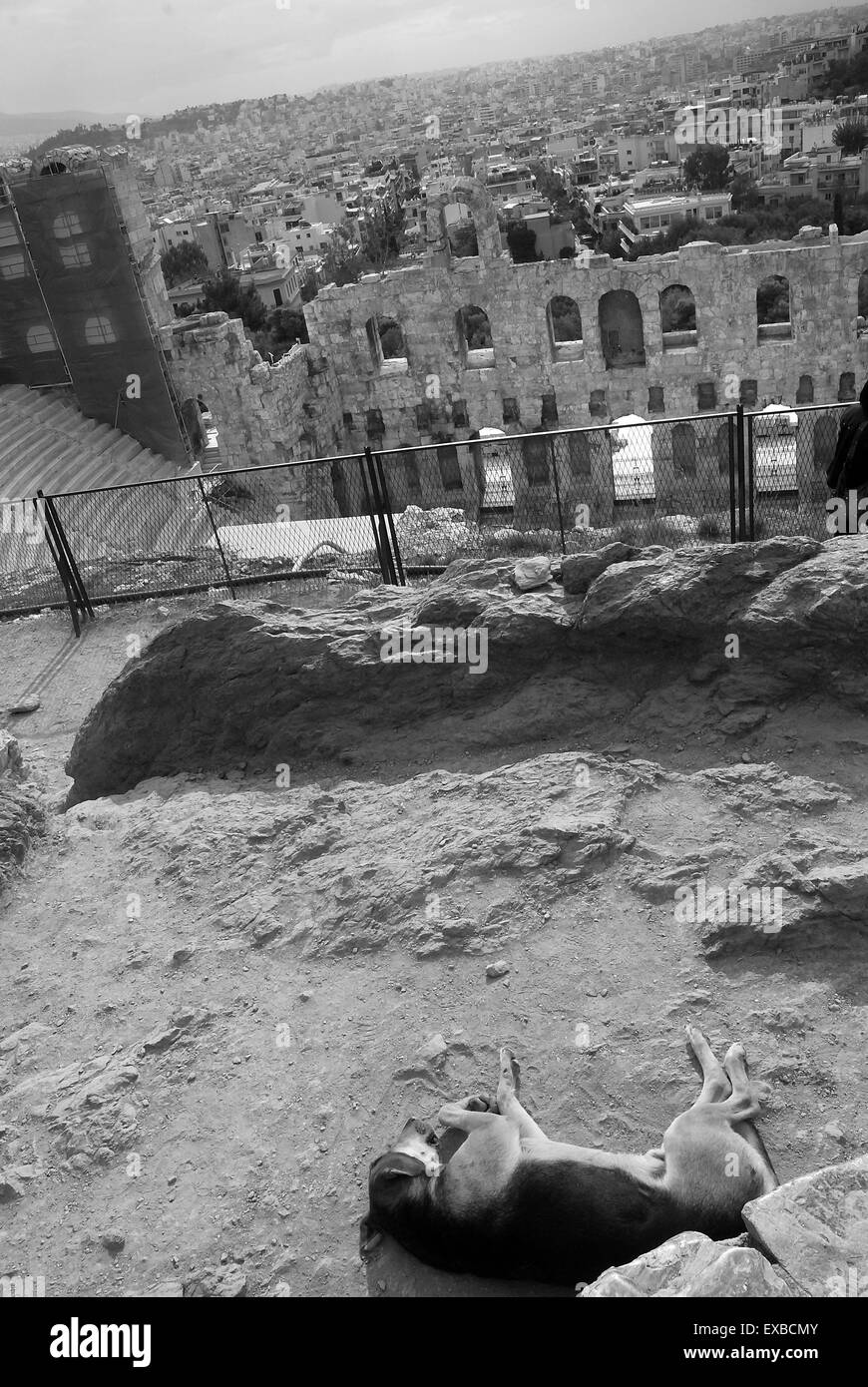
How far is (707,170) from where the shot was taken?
71812mm

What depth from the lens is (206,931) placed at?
5.26m

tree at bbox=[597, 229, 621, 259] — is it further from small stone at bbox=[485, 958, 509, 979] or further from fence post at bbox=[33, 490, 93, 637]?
small stone at bbox=[485, 958, 509, 979]

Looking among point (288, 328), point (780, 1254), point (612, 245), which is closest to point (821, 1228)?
point (780, 1254)

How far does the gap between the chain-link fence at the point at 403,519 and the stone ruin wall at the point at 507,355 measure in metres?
4.21

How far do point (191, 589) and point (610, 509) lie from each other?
833cm

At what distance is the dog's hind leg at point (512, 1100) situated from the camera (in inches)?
143

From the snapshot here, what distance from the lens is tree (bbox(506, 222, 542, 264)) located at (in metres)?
54.6

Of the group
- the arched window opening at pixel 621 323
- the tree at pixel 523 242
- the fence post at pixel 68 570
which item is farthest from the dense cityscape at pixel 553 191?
the fence post at pixel 68 570

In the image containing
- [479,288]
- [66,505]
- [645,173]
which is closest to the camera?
[66,505]

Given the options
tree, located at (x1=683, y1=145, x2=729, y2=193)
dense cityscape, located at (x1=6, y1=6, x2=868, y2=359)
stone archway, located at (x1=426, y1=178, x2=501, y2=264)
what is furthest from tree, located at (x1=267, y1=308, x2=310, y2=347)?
tree, located at (x1=683, y1=145, x2=729, y2=193)

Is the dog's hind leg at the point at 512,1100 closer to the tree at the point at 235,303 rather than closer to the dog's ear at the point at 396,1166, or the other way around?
the dog's ear at the point at 396,1166

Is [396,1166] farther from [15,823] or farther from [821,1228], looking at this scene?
[15,823]
